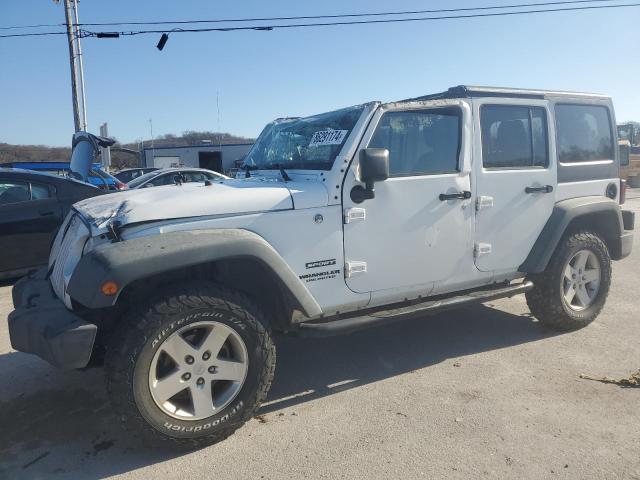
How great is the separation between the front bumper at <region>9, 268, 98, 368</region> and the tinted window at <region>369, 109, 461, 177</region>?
2.13 metres

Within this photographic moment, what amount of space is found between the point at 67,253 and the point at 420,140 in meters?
2.52

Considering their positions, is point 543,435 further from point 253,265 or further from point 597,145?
point 597,145

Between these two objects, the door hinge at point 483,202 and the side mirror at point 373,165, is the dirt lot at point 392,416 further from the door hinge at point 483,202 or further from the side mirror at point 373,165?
the side mirror at point 373,165

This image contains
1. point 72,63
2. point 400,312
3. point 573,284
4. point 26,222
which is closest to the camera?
point 400,312

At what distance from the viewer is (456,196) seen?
381 centimetres

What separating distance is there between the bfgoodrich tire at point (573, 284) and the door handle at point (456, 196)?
1.24 meters

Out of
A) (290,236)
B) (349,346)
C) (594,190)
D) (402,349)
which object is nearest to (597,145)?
(594,190)

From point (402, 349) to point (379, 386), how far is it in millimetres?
786

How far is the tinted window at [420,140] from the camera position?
11.8 feet

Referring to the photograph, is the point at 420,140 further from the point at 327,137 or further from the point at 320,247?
the point at 320,247

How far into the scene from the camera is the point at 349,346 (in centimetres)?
452

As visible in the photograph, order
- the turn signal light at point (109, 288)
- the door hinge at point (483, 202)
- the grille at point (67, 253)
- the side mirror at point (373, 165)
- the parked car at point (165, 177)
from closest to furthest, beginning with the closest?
the turn signal light at point (109, 288)
the grille at point (67, 253)
the side mirror at point (373, 165)
the door hinge at point (483, 202)
the parked car at point (165, 177)

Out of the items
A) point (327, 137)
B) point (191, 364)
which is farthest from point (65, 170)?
point (191, 364)

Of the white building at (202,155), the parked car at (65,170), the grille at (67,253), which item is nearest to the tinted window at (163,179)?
the parked car at (65,170)
